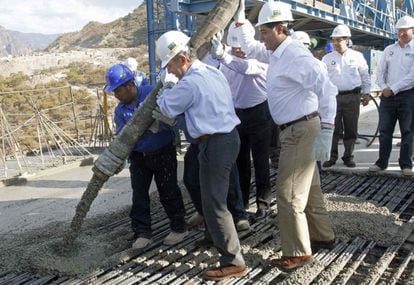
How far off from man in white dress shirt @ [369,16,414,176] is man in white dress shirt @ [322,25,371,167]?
50 cm

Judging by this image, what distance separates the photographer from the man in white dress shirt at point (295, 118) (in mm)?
3269

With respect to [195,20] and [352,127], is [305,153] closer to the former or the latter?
[352,127]

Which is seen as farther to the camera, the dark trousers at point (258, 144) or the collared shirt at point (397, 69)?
the collared shirt at point (397, 69)

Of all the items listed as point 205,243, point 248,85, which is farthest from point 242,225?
point 248,85

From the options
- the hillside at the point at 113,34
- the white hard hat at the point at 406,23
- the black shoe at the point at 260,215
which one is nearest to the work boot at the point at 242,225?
the black shoe at the point at 260,215

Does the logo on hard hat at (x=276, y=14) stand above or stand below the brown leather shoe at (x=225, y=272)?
above

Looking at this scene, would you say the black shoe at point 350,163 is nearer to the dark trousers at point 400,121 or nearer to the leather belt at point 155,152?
the dark trousers at point 400,121

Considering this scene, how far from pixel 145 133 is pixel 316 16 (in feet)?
30.4

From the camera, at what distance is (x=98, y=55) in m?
43.2

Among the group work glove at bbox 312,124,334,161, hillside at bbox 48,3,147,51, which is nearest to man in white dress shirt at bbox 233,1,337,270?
work glove at bbox 312,124,334,161

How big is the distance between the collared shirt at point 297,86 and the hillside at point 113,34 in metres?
51.4

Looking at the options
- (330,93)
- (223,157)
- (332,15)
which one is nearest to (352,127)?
(330,93)

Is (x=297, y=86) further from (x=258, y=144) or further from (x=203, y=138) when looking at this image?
(x=258, y=144)

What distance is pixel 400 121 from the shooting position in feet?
19.2
